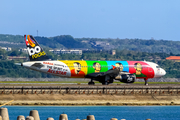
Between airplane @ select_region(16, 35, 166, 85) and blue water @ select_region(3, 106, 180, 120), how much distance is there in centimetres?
1169

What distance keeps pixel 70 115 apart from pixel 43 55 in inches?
844

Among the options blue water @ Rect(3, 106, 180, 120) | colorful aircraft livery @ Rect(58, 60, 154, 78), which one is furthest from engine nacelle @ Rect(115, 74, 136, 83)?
blue water @ Rect(3, 106, 180, 120)

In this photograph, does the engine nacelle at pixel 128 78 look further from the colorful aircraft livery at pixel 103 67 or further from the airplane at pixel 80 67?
the colorful aircraft livery at pixel 103 67

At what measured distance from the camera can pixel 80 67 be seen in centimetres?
7350

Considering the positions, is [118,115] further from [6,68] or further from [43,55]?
[6,68]

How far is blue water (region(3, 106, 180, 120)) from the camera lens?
5381 centimetres

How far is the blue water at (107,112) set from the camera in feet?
177

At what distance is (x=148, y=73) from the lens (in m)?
77.9

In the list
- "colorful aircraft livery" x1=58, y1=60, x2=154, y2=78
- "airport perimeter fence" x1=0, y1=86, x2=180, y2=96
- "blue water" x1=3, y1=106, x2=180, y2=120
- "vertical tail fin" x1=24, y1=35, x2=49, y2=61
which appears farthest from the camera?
"colorful aircraft livery" x1=58, y1=60, x2=154, y2=78

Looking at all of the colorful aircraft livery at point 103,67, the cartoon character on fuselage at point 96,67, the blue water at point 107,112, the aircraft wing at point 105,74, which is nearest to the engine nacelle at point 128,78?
the aircraft wing at point 105,74

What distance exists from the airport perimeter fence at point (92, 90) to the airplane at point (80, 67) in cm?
635

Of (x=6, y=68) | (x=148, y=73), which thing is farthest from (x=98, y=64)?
(x=6, y=68)

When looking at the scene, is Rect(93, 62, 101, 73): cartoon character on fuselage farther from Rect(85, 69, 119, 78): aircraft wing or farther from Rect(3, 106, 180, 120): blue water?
Rect(3, 106, 180, 120): blue water

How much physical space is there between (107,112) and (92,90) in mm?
7605
